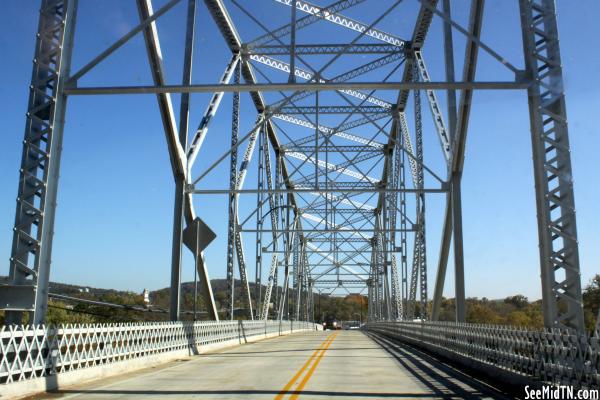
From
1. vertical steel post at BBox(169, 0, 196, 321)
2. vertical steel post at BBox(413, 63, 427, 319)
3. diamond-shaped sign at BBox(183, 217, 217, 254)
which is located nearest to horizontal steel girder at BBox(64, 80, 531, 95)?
diamond-shaped sign at BBox(183, 217, 217, 254)

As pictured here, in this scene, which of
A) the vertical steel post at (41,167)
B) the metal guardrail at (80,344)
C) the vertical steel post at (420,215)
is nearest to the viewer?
the metal guardrail at (80,344)

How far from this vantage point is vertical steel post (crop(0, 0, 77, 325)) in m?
13.6

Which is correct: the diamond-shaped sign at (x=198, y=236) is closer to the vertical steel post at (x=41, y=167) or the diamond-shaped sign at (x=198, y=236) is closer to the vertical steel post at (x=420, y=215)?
the vertical steel post at (x=41, y=167)

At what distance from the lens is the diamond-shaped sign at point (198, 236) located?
60.1ft

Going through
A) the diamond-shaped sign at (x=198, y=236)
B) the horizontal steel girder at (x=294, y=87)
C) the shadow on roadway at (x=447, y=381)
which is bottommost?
the shadow on roadway at (x=447, y=381)

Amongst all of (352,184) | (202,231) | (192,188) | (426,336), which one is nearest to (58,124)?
(202,231)

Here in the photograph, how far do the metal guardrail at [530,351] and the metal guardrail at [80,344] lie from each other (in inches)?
313

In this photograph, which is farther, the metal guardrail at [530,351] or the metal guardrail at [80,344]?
the metal guardrail at [80,344]

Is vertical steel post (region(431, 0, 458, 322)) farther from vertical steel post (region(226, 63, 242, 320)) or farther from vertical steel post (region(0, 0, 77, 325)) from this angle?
vertical steel post (region(0, 0, 77, 325))

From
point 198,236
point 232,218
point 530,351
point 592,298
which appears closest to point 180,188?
point 198,236

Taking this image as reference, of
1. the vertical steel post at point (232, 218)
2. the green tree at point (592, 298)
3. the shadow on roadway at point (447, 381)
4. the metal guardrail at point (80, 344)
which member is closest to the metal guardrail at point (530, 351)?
the shadow on roadway at point (447, 381)

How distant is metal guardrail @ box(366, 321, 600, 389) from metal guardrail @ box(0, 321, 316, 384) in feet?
26.1

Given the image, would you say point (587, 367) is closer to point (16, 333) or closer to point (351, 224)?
point (16, 333)

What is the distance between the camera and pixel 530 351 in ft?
34.4
